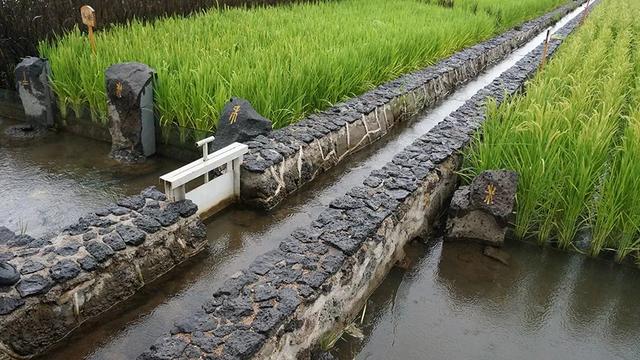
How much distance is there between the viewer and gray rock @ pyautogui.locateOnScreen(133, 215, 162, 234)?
283 cm

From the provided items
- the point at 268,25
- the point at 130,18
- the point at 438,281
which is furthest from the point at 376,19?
the point at 438,281

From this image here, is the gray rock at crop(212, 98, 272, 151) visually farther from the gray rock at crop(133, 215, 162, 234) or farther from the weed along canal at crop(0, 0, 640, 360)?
the gray rock at crop(133, 215, 162, 234)

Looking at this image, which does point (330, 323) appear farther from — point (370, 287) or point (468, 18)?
point (468, 18)

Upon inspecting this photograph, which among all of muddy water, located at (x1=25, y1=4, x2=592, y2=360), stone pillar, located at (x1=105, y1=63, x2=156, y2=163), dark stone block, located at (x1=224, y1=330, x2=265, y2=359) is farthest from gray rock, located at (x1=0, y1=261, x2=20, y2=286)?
stone pillar, located at (x1=105, y1=63, x2=156, y2=163)

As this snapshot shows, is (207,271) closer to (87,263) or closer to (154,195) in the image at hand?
(154,195)

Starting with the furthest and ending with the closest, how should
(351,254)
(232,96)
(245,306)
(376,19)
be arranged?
(376,19) → (232,96) → (351,254) → (245,306)

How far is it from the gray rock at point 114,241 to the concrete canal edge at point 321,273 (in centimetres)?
68

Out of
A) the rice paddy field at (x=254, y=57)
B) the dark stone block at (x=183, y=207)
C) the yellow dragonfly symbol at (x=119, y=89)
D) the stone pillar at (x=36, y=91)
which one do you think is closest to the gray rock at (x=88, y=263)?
the dark stone block at (x=183, y=207)

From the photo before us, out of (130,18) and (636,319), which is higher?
(130,18)

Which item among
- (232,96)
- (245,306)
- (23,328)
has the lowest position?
(23,328)

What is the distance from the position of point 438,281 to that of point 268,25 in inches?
203

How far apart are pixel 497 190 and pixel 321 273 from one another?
1.50 metres

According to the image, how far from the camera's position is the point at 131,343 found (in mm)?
2461

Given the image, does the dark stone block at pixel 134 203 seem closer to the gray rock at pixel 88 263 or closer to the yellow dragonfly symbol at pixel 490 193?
the gray rock at pixel 88 263
